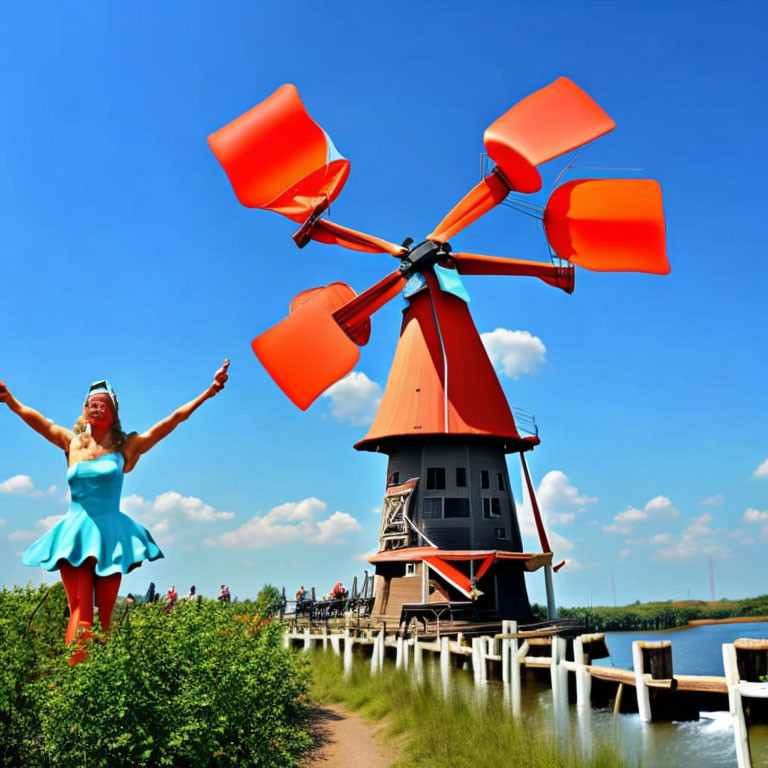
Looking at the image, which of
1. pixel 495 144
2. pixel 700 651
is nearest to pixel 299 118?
pixel 495 144

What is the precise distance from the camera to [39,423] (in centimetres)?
724

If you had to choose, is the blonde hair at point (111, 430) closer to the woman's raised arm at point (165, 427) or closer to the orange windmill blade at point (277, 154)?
the woman's raised arm at point (165, 427)

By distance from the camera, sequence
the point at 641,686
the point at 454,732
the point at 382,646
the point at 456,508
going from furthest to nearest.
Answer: the point at 456,508 → the point at 382,646 → the point at 641,686 → the point at 454,732

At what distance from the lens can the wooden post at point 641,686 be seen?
8430 millimetres

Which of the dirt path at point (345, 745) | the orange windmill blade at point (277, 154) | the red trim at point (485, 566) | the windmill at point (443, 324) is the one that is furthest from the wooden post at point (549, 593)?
the orange windmill blade at point (277, 154)

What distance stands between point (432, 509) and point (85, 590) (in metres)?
12.8

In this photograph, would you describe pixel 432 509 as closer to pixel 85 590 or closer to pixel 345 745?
pixel 345 745

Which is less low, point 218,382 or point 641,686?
point 218,382

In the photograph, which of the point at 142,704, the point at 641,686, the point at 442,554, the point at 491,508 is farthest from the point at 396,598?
the point at 142,704

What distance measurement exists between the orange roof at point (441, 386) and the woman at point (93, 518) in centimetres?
1173

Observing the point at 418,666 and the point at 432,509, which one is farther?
the point at 432,509

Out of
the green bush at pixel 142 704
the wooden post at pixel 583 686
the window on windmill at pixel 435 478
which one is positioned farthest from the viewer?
the window on windmill at pixel 435 478

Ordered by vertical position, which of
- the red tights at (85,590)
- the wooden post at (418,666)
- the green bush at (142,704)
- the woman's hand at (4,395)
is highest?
the woman's hand at (4,395)

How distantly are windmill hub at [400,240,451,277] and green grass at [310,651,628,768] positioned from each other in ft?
35.8
